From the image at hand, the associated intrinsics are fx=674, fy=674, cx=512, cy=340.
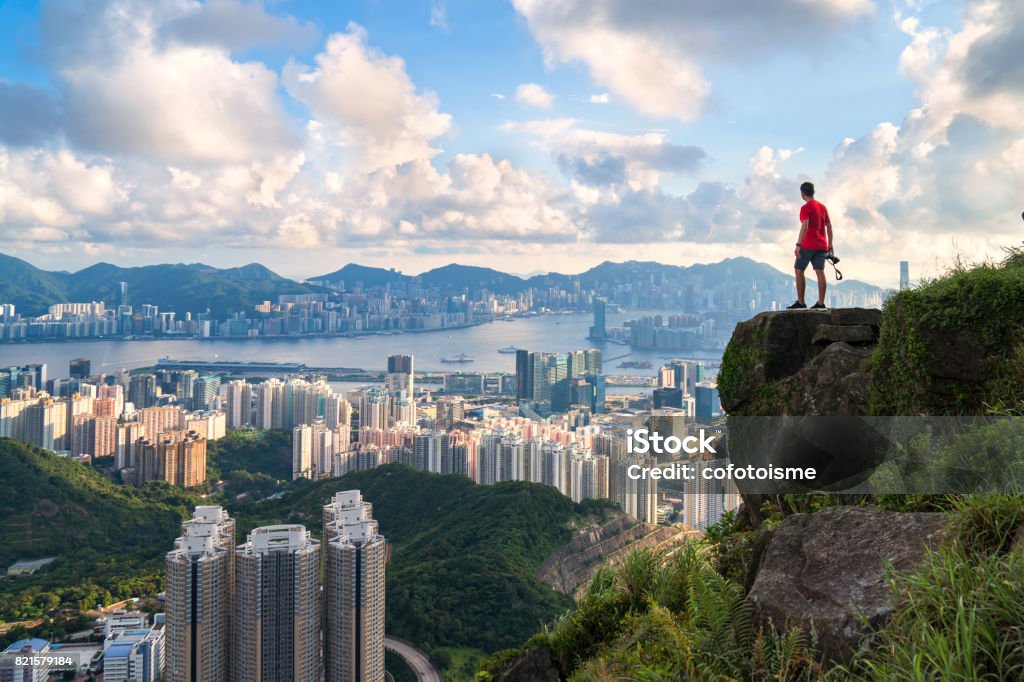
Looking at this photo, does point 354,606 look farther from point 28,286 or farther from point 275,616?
point 28,286

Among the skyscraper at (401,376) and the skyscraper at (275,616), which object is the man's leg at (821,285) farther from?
the skyscraper at (401,376)

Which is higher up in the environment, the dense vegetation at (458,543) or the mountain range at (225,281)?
the mountain range at (225,281)

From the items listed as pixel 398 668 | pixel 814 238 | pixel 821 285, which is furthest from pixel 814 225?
pixel 398 668

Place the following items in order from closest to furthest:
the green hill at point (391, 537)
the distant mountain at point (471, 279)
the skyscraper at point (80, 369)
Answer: the green hill at point (391, 537)
the skyscraper at point (80, 369)
the distant mountain at point (471, 279)

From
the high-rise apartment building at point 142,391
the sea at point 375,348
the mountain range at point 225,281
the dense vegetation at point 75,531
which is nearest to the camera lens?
the dense vegetation at point 75,531

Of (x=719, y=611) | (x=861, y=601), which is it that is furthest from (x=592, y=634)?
(x=861, y=601)

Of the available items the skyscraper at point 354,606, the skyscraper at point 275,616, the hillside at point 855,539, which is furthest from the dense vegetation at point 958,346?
the skyscraper at point 275,616

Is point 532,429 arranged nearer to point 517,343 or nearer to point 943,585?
point 943,585
